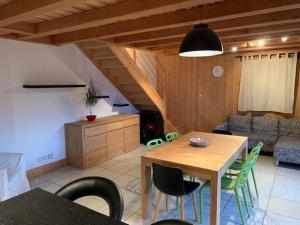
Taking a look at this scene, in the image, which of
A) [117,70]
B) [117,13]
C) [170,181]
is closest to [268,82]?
[117,70]

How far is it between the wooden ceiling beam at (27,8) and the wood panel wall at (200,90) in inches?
175

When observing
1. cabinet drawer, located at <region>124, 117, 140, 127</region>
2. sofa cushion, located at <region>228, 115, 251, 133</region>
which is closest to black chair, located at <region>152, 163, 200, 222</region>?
cabinet drawer, located at <region>124, 117, 140, 127</region>

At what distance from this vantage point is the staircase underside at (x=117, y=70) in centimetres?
415

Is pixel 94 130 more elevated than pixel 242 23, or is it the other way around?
pixel 242 23

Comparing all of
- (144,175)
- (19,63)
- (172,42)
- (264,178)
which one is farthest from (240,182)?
(19,63)

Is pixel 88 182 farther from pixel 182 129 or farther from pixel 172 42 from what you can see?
pixel 182 129

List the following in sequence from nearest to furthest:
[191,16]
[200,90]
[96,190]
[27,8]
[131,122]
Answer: [96,190] → [27,8] → [191,16] → [131,122] → [200,90]

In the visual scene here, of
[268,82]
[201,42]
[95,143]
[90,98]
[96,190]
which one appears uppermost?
[201,42]

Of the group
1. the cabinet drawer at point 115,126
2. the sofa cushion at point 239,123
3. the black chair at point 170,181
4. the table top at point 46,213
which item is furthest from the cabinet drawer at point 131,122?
the table top at point 46,213

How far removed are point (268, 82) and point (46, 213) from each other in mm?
5232

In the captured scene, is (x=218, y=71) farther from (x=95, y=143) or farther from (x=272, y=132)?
(x=95, y=143)

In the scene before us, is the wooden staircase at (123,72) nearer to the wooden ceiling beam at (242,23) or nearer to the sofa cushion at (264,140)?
the wooden ceiling beam at (242,23)

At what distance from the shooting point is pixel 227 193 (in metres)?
3.23

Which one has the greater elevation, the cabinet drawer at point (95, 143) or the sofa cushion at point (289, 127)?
the sofa cushion at point (289, 127)
